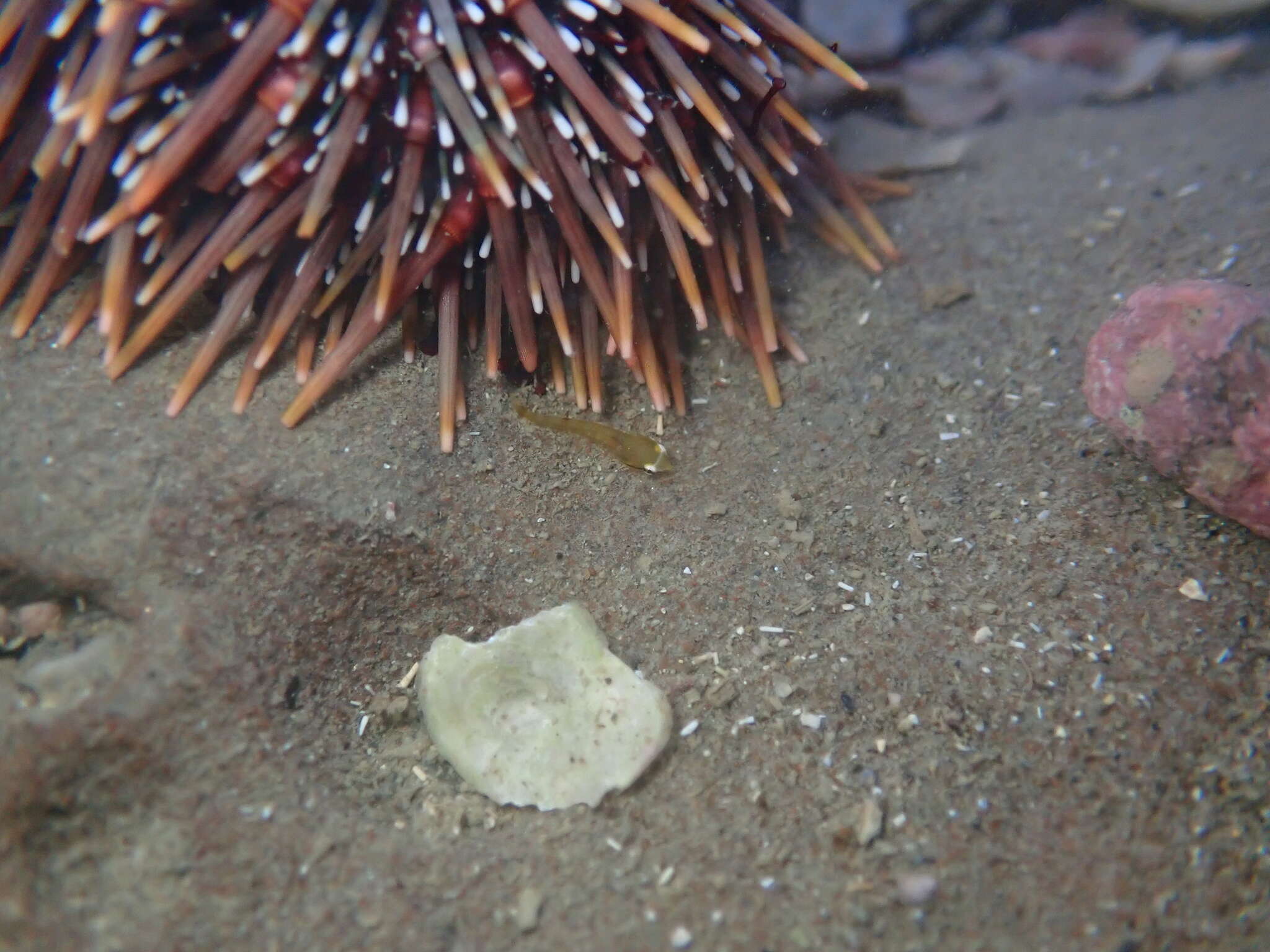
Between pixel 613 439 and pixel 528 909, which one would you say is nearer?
pixel 528 909

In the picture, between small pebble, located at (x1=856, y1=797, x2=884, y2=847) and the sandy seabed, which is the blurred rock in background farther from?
small pebble, located at (x1=856, y1=797, x2=884, y2=847)

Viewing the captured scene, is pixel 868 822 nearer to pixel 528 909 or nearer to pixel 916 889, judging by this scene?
pixel 916 889

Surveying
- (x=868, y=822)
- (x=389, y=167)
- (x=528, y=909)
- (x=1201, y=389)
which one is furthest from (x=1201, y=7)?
(x=528, y=909)

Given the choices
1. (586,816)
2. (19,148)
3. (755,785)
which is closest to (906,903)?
(755,785)

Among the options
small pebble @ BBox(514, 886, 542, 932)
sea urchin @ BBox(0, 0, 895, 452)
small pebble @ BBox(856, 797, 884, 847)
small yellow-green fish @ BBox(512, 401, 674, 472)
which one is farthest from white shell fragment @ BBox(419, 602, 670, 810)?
sea urchin @ BBox(0, 0, 895, 452)

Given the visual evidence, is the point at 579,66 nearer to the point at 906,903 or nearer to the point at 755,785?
the point at 755,785
